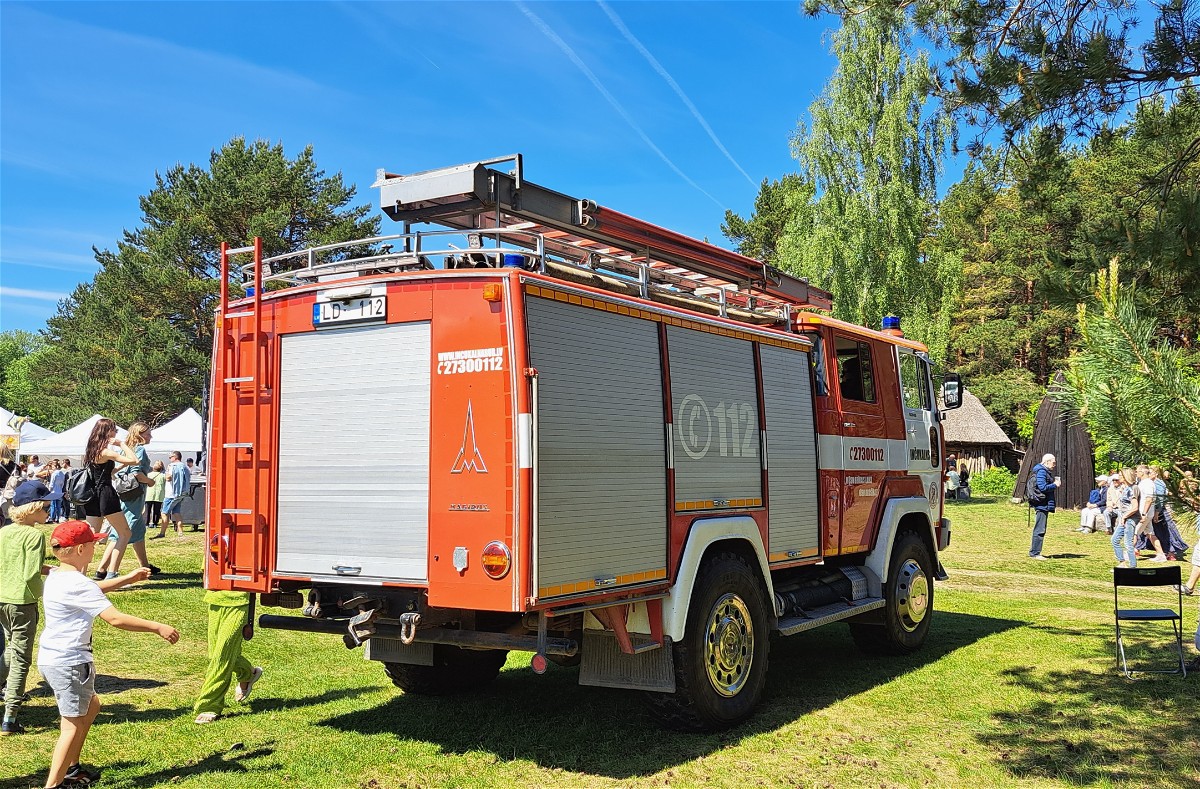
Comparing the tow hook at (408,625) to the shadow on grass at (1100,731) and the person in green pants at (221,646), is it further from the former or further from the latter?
A: the shadow on grass at (1100,731)

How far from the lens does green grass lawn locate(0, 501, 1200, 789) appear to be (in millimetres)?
5918

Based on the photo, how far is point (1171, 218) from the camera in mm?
6180

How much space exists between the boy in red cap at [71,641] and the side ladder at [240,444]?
926 millimetres

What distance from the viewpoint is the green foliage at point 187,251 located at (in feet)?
138

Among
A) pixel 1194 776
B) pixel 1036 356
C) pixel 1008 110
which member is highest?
pixel 1036 356

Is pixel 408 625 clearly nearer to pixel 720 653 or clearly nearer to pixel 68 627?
pixel 68 627

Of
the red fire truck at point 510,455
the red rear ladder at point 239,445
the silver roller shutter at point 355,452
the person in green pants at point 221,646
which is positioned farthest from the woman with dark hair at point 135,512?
the silver roller shutter at point 355,452

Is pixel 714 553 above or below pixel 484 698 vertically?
above

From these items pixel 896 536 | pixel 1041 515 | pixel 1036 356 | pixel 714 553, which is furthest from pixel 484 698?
pixel 1036 356

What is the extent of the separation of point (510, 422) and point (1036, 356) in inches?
2114

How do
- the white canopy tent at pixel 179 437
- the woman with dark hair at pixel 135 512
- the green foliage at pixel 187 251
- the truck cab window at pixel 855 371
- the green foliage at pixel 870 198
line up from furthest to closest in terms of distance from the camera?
the green foliage at pixel 187 251 → the green foliage at pixel 870 198 → the white canopy tent at pixel 179 437 → the woman with dark hair at pixel 135 512 → the truck cab window at pixel 855 371

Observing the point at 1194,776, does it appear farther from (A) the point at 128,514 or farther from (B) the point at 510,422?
(A) the point at 128,514

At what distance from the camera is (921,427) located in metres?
10.5

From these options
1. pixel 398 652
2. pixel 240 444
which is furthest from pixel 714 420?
pixel 240 444
